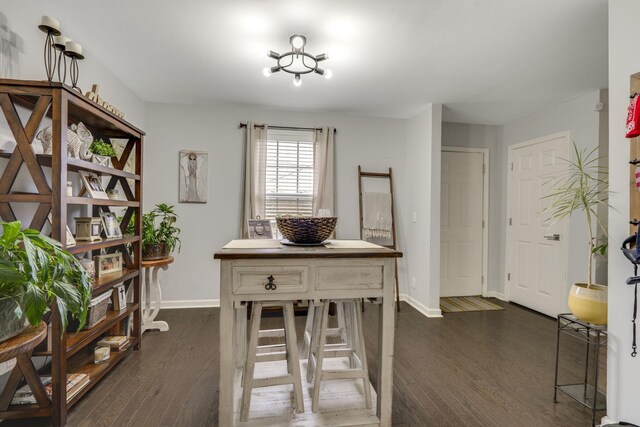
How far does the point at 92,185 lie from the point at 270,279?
1649 mm

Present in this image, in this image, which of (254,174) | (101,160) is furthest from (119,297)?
(254,174)

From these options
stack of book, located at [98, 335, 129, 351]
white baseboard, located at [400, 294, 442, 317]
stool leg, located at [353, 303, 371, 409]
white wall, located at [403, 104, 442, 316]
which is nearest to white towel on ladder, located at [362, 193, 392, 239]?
white wall, located at [403, 104, 442, 316]

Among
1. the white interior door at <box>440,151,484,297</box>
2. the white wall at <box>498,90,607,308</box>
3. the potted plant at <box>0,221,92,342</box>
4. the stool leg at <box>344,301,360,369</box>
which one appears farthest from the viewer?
the white interior door at <box>440,151,484,297</box>

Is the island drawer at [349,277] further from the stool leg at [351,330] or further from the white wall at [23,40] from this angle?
the white wall at [23,40]

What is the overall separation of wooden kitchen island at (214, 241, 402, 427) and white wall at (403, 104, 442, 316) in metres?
2.16

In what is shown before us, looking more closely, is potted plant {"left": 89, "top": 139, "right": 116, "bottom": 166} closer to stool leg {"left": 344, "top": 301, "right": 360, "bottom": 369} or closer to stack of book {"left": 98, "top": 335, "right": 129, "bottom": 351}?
stack of book {"left": 98, "top": 335, "right": 129, "bottom": 351}

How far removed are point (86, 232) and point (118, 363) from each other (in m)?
1.05

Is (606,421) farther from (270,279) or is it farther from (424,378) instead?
(270,279)

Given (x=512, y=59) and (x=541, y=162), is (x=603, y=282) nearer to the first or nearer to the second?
(x=541, y=162)

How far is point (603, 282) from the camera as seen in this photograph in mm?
3012

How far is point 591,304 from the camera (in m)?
1.78

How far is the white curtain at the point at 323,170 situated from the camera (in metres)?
3.84

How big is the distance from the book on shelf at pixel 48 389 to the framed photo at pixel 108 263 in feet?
2.17

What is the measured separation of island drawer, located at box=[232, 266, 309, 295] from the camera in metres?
1.42
